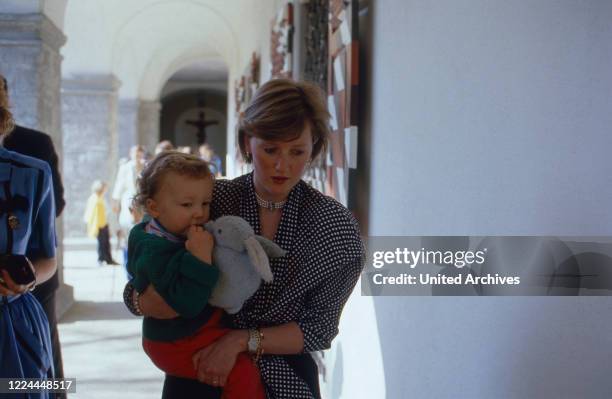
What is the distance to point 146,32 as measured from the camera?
1628 centimetres

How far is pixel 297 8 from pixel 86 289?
4.32 m

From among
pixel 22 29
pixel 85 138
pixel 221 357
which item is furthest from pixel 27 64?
pixel 85 138

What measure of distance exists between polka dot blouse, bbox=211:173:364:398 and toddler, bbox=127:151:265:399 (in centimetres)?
6

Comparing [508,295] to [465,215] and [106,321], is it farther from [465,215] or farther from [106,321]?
[106,321]

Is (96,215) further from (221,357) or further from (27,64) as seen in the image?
(221,357)

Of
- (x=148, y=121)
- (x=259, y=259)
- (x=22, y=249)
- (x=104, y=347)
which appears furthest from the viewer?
(x=148, y=121)

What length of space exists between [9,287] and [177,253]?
0.79m

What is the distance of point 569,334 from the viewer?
149cm

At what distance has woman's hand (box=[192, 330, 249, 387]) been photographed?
1.71m

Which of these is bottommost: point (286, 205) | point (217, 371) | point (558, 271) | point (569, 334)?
point (217, 371)

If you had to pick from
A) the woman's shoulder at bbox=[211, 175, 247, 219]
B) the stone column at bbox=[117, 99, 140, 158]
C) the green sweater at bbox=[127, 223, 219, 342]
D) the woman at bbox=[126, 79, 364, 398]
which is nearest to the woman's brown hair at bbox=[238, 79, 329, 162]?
the woman at bbox=[126, 79, 364, 398]

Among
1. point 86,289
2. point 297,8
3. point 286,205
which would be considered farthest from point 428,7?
point 86,289

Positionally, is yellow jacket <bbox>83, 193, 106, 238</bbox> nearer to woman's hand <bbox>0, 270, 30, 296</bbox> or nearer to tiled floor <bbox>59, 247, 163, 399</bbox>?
tiled floor <bbox>59, 247, 163, 399</bbox>

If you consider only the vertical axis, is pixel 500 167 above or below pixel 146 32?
below
